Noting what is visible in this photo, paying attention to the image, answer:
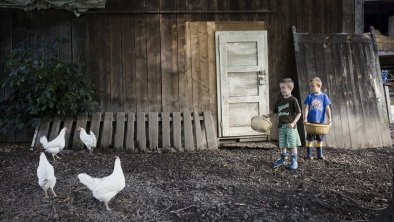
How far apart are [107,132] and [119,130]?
0.22 m

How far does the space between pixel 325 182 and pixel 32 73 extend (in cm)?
510

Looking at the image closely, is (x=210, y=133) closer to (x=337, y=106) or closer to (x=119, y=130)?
(x=119, y=130)

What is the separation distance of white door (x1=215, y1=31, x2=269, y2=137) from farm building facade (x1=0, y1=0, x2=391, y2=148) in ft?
0.07

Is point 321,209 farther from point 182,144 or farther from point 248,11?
point 248,11

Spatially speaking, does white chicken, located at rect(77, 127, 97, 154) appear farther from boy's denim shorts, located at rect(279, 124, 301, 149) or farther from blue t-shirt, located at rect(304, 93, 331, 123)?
blue t-shirt, located at rect(304, 93, 331, 123)

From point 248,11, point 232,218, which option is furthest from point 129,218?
point 248,11

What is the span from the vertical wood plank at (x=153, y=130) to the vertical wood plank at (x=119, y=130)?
50 cm

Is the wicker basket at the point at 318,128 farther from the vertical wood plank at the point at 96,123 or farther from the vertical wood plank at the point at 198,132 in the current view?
the vertical wood plank at the point at 96,123

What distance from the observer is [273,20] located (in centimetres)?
843

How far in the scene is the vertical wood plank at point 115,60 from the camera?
26.3ft

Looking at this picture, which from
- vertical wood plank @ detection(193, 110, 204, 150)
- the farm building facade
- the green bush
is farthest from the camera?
the farm building facade

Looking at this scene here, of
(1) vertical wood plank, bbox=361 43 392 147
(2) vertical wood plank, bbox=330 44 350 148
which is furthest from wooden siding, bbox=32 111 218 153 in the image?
(1) vertical wood plank, bbox=361 43 392 147

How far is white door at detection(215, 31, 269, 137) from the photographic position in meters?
8.23

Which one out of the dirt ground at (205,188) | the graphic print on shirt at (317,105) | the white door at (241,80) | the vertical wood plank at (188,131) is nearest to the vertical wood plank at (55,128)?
the dirt ground at (205,188)
